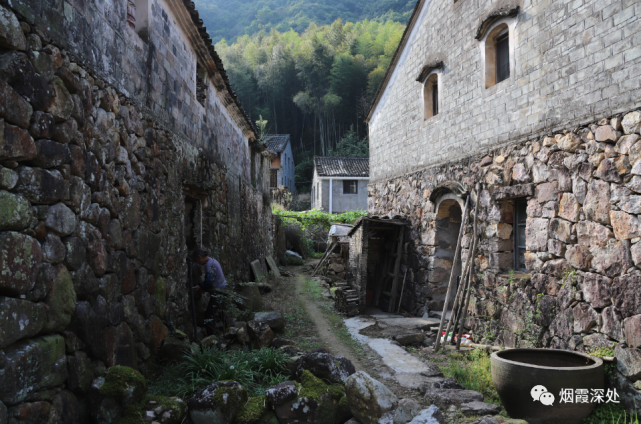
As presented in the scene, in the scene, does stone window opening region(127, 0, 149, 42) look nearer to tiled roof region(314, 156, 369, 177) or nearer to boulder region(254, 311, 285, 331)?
boulder region(254, 311, 285, 331)

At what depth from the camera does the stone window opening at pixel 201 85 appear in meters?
7.22

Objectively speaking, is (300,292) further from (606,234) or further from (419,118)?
(606,234)

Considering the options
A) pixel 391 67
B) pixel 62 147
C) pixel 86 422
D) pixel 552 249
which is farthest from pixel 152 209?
pixel 391 67

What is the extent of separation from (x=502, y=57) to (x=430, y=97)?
2.33 m

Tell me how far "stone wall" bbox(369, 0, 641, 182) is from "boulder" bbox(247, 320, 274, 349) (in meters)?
4.50

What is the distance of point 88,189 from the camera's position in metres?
3.34

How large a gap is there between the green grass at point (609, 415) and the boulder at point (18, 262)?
4.95m

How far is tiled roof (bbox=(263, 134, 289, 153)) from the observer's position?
2745 cm

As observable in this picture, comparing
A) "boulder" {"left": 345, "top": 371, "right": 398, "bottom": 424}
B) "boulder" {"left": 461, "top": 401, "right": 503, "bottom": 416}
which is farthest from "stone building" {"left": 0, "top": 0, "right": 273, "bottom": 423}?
"boulder" {"left": 461, "top": 401, "right": 503, "bottom": 416}

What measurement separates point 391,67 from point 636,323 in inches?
316

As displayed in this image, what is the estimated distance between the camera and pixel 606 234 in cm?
462

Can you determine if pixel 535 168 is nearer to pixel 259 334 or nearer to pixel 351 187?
pixel 259 334

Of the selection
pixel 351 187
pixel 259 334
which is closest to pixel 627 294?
pixel 259 334

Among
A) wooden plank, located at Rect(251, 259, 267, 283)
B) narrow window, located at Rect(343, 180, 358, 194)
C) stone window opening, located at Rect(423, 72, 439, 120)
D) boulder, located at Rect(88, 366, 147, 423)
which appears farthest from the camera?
narrow window, located at Rect(343, 180, 358, 194)
